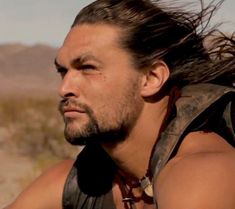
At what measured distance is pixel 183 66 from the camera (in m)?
4.82

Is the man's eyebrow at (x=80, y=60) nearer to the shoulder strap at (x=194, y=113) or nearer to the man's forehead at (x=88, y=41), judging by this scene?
the man's forehead at (x=88, y=41)

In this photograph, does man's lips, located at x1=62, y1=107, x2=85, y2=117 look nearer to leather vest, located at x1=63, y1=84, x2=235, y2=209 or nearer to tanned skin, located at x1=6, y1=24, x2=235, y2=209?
tanned skin, located at x1=6, y1=24, x2=235, y2=209

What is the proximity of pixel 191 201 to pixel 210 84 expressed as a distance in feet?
3.51

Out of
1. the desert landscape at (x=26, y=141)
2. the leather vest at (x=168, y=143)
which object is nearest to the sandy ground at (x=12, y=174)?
the desert landscape at (x=26, y=141)

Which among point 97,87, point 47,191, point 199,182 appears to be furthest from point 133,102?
point 199,182

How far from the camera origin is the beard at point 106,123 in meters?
4.45

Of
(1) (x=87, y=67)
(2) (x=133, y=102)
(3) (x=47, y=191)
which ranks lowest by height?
(3) (x=47, y=191)

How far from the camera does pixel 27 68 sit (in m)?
42.0

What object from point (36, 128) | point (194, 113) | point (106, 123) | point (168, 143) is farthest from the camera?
point (36, 128)

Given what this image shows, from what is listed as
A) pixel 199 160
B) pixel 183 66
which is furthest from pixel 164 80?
pixel 199 160

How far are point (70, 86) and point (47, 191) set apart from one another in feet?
2.66

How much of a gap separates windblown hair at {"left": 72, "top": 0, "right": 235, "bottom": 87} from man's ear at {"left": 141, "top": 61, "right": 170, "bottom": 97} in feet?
0.12

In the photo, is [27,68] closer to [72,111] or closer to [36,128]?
[36,128]

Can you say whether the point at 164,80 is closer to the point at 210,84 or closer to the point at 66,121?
the point at 210,84
